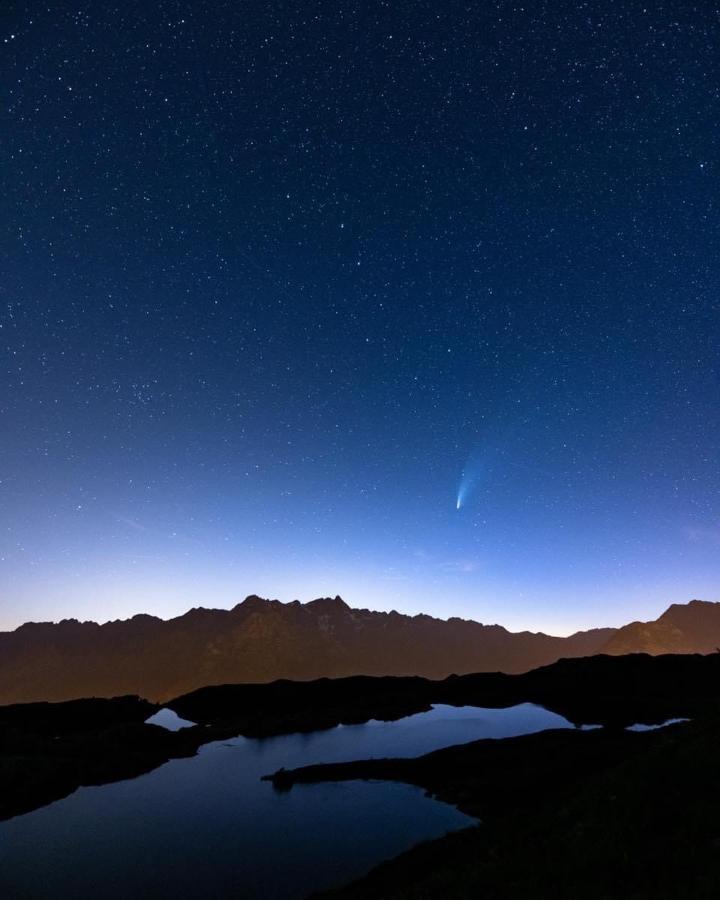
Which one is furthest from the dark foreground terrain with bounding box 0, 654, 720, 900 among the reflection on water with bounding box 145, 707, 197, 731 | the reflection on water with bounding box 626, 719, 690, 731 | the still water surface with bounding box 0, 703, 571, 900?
the still water surface with bounding box 0, 703, 571, 900

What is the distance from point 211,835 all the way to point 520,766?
24769 millimetres

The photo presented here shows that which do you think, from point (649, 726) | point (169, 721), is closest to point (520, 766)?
point (649, 726)

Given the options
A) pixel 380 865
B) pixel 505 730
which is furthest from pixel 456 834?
pixel 505 730

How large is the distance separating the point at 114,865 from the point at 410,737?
42.9 metres

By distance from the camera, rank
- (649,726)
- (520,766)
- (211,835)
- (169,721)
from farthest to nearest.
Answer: (169,721) → (649,726) → (520,766) → (211,835)

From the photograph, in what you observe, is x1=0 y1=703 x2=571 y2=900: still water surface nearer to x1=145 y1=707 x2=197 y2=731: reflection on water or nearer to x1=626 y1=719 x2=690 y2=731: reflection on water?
x1=626 y1=719 x2=690 y2=731: reflection on water

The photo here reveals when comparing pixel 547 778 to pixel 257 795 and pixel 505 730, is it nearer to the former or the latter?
pixel 257 795

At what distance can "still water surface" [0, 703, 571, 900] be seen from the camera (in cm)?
2842

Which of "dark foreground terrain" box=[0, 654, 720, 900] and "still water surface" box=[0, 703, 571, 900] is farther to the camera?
"still water surface" box=[0, 703, 571, 900]

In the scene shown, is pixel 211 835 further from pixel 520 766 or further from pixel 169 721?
pixel 169 721

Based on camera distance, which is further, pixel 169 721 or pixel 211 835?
pixel 169 721

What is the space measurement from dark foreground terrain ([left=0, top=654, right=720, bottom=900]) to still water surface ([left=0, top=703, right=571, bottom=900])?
374cm

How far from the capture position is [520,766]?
42.1 m

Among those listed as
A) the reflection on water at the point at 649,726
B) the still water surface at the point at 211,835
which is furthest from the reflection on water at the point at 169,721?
the reflection on water at the point at 649,726
